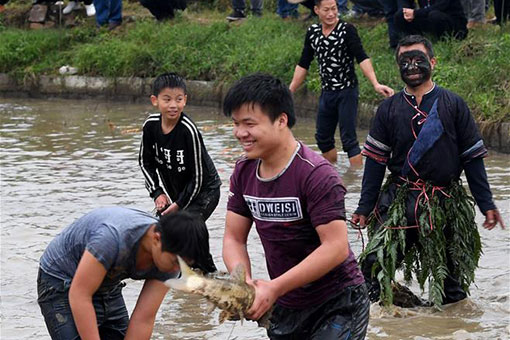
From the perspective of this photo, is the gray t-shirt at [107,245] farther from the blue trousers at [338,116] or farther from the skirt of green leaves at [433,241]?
the blue trousers at [338,116]

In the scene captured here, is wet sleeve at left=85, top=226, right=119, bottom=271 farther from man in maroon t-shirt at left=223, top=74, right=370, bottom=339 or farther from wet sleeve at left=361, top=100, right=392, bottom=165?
wet sleeve at left=361, top=100, right=392, bottom=165

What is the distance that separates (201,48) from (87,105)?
1.98 metres

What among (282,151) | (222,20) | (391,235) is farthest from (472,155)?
(222,20)

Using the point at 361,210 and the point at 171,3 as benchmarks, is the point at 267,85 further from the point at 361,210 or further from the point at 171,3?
the point at 171,3

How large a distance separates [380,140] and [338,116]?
437cm

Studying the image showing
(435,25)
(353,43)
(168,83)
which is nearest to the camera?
(168,83)

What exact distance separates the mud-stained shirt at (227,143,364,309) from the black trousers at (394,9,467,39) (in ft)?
31.3

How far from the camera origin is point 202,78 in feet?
54.0

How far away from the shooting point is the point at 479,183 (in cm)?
605

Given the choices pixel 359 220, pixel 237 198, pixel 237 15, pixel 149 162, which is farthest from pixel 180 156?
pixel 237 15

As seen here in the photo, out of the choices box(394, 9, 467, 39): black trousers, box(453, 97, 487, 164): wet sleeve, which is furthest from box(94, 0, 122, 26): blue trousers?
box(453, 97, 487, 164): wet sleeve

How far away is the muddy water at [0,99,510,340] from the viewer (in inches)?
250

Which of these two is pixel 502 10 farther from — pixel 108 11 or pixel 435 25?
pixel 108 11

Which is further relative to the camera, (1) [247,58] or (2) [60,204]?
(1) [247,58]
